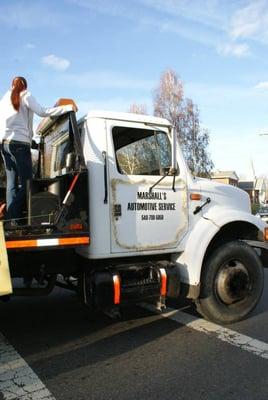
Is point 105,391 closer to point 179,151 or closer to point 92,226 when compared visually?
point 92,226

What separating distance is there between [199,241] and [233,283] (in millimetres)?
768

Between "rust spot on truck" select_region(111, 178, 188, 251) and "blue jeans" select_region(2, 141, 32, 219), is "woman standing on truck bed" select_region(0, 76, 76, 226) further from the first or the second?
"rust spot on truck" select_region(111, 178, 188, 251)

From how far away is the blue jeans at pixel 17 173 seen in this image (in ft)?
16.9

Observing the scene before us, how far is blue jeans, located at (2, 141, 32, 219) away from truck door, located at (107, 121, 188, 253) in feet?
3.08

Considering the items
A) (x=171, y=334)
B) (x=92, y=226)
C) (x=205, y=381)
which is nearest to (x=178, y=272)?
(x=171, y=334)

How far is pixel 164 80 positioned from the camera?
39438 millimetres

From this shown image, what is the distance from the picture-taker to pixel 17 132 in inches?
209

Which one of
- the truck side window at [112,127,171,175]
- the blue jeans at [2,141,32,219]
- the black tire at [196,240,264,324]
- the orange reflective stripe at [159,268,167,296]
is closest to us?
the blue jeans at [2,141,32,219]

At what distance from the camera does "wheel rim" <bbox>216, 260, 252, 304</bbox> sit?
19.4 ft

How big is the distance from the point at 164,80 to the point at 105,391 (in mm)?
37263

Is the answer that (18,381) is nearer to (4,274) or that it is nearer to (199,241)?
(4,274)

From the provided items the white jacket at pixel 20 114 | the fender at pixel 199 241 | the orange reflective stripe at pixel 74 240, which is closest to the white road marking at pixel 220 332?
the fender at pixel 199 241

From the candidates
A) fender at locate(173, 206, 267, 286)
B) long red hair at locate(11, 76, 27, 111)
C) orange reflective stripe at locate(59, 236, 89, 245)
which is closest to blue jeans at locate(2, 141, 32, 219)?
long red hair at locate(11, 76, 27, 111)

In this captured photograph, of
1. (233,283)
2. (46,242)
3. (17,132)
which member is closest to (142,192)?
(46,242)
